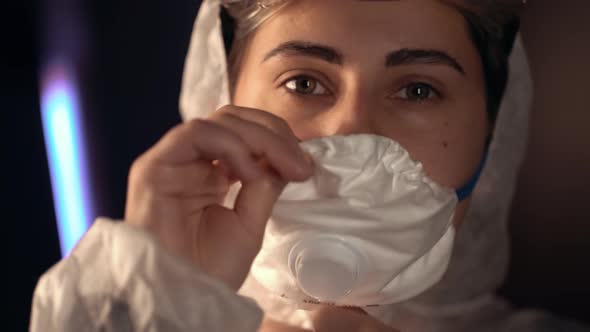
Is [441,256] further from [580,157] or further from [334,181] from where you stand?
[580,157]

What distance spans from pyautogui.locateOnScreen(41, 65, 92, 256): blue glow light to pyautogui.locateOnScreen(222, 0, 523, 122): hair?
555 mm

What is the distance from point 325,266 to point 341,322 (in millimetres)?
228

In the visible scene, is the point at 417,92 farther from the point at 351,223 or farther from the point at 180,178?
the point at 180,178

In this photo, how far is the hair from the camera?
889mm

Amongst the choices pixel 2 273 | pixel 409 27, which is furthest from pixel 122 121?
pixel 409 27

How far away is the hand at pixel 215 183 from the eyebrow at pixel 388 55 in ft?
0.63

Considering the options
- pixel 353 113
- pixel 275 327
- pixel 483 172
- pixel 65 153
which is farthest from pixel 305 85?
pixel 65 153

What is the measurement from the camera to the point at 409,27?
2.68 ft

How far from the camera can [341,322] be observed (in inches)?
33.9

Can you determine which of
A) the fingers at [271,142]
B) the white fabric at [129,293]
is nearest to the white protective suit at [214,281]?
the white fabric at [129,293]

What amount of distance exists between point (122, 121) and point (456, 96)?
0.85m

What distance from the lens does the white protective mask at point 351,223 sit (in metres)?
0.68

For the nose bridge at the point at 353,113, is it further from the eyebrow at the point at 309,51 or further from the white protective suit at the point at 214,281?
the white protective suit at the point at 214,281

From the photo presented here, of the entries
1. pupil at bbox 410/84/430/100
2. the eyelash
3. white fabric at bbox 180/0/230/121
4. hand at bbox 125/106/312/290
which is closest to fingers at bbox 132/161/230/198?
hand at bbox 125/106/312/290
